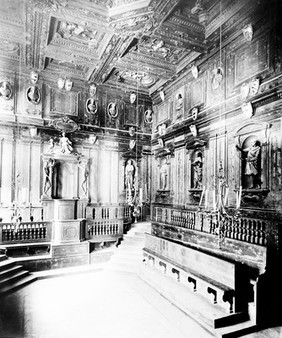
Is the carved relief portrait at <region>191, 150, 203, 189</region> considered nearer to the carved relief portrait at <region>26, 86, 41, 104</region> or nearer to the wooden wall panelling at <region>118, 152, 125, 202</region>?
the wooden wall panelling at <region>118, 152, 125, 202</region>

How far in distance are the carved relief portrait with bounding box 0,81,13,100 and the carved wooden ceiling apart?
0.72m

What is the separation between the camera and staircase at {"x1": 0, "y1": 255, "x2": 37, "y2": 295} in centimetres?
681

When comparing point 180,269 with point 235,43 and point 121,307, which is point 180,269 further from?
point 235,43

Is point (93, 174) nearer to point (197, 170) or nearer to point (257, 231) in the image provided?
point (197, 170)

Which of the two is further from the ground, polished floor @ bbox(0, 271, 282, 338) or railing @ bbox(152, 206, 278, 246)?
railing @ bbox(152, 206, 278, 246)

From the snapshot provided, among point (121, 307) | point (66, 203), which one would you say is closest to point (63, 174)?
point (66, 203)

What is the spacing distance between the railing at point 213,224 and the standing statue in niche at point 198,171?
1617 millimetres

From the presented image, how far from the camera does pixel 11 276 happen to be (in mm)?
7262

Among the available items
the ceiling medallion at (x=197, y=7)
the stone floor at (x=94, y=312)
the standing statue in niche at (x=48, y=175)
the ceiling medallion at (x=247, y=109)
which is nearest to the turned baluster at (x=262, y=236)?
the stone floor at (x=94, y=312)

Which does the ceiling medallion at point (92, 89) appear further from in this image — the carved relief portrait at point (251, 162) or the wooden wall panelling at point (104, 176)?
the carved relief portrait at point (251, 162)

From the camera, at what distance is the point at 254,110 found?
23.3 ft

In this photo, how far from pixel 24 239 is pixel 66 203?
181 cm

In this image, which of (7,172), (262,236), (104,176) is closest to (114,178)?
(104,176)

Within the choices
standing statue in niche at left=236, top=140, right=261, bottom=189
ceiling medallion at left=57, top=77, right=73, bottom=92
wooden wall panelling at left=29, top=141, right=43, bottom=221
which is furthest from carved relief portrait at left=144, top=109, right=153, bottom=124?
standing statue in niche at left=236, top=140, right=261, bottom=189
